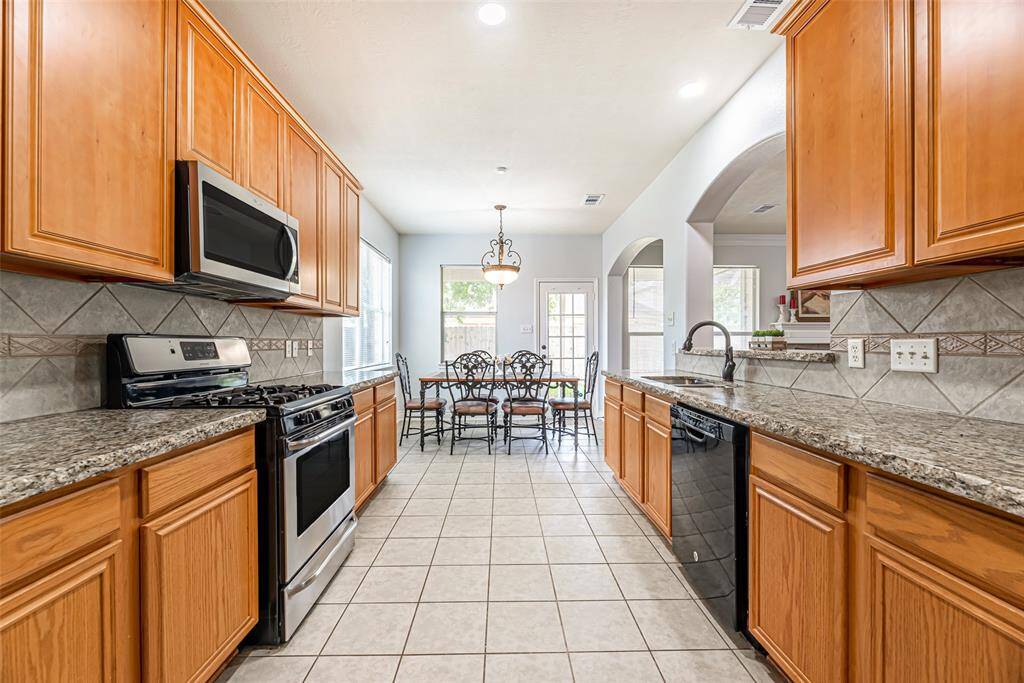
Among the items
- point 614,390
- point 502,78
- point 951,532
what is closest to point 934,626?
point 951,532

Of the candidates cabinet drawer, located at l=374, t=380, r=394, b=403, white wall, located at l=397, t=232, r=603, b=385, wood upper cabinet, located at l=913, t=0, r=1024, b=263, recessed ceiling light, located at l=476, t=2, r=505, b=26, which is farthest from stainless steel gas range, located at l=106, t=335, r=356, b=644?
white wall, located at l=397, t=232, r=603, b=385

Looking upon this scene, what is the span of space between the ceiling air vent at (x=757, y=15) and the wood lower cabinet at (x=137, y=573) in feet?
8.86

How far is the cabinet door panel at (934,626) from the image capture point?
686mm

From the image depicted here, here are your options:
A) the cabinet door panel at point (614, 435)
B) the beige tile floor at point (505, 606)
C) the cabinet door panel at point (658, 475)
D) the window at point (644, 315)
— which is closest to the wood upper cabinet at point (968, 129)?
the cabinet door panel at point (658, 475)

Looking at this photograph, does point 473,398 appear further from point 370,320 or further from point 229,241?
point 229,241

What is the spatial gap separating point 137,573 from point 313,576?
82cm

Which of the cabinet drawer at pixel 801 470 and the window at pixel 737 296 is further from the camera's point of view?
the window at pixel 737 296

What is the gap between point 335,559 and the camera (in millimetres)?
1940

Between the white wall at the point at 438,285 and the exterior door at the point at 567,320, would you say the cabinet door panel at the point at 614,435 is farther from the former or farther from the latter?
the white wall at the point at 438,285

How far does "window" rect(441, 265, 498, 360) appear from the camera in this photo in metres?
5.95

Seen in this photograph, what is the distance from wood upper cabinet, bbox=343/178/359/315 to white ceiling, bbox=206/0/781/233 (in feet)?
1.40

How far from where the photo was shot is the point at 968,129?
99 centimetres

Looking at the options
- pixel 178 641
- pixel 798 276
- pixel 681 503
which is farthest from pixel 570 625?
pixel 798 276

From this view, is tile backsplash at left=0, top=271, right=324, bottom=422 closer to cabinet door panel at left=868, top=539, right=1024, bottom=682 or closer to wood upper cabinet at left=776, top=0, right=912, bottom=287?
cabinet door panel at left=868, top=539, right=1024, bottom=682
